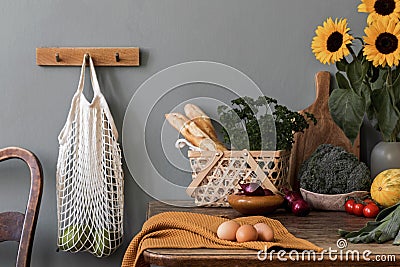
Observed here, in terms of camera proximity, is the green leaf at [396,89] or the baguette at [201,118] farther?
the baguette at [201,118]

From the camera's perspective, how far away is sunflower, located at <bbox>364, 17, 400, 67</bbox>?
1904 mm

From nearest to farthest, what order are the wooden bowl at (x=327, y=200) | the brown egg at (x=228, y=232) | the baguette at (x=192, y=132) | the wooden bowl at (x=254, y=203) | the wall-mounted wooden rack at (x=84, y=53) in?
the brown egg at (x=228, y=232) → the wooden bowl at (x=254, y=203) → the wooden bowl at (x=327, y=200) → the baguette at (x=192, y=132) → the wall-mounted wooden rack at (x=84, y=53)

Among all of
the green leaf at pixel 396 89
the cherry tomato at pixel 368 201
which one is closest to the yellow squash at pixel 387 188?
the cherry tomato at pixel 368 201

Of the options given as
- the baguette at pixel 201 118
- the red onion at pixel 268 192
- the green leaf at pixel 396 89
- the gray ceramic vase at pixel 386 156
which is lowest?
the red onion at pixel 268 192

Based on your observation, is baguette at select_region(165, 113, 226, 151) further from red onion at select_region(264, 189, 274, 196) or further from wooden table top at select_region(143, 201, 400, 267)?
wooden table top at select_region(143, 201, 400, 267)

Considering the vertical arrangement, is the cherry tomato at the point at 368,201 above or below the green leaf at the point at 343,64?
below

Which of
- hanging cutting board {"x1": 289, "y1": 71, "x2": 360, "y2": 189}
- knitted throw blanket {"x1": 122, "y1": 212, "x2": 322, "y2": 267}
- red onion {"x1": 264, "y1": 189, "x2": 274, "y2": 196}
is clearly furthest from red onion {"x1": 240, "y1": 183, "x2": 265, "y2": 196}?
hanging cutting board {"x1": 289, "y1": 71, "x2": 360, "y2": 189}

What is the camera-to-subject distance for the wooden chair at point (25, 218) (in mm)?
2092

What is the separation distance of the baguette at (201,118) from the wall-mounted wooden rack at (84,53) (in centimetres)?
24

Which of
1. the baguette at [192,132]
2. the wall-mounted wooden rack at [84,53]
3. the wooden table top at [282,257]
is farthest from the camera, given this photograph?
the wall-mounted wooden rack at [84,53]

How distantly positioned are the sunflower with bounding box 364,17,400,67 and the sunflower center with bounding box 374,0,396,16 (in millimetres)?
22

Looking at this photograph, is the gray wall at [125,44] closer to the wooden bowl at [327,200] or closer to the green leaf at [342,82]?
the green leaf at [342,82]

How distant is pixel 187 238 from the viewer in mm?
1603

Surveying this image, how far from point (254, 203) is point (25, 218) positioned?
2.43 feet
